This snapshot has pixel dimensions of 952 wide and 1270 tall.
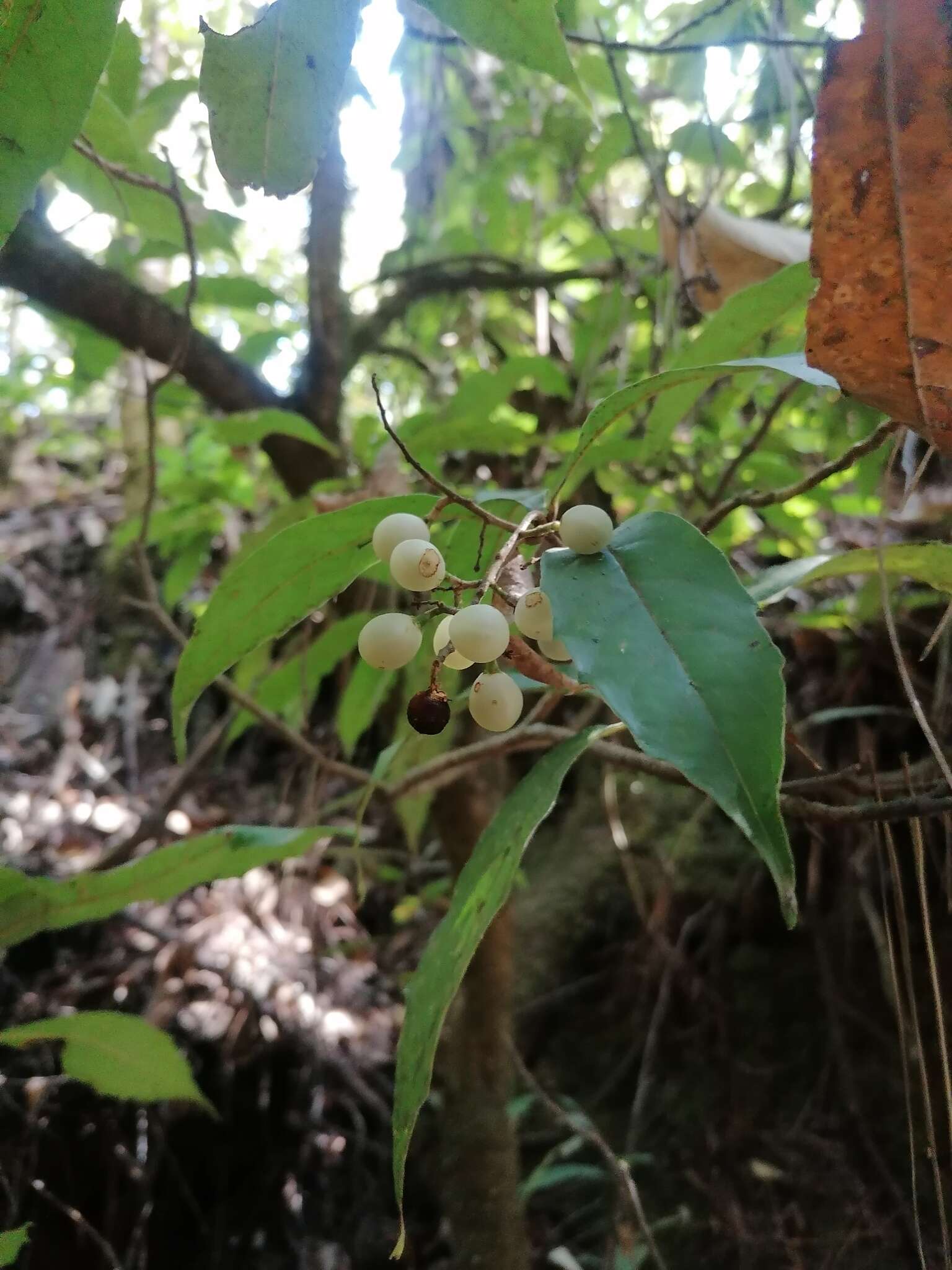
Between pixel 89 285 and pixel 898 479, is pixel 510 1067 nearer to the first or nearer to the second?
pixel 898 479

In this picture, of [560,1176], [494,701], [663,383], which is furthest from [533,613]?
[560,1176]

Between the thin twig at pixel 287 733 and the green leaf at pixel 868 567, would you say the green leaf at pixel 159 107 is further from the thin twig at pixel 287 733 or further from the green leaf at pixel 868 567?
the green leaf at pixel 868 567

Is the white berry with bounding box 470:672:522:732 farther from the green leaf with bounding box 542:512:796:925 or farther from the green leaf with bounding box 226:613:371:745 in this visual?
the green leaf with bounding box 226:613:371:745

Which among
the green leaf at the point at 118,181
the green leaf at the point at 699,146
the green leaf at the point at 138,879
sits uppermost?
the green leaf at the point at 699,146

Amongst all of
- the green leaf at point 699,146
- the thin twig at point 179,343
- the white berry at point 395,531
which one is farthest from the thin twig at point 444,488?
the green leaf at point 699,146

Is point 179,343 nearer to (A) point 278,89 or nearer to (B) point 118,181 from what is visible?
(B) point 118,181

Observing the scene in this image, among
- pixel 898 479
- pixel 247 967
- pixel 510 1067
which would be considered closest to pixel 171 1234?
pixel 247 967
